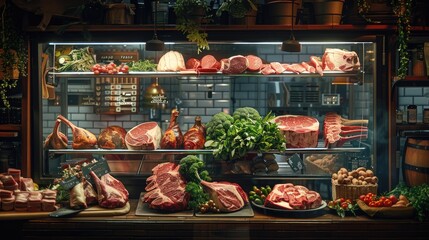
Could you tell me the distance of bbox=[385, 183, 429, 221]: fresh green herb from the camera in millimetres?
5375

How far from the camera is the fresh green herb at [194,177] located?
222 inches

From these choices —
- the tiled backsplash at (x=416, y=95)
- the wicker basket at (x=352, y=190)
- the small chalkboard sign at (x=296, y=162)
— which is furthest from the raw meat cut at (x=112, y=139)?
the tiled backsplash at (x=416, y=95)

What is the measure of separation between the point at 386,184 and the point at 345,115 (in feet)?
3.20

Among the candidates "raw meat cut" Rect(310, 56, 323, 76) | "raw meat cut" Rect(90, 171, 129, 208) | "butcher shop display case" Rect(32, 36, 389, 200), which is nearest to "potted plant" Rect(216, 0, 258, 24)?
"butcher shop display case" Rect(32, 36, 389, 200)

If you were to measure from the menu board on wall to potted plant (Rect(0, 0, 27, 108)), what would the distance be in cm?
214

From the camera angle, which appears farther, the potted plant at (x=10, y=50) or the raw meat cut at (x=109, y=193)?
the potted plant at (x=10, y=50)

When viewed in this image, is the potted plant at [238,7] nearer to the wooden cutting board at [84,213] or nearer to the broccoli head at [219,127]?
the broccoli head at [219,127]

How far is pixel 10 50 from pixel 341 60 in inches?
140

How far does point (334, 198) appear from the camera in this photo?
5.80m

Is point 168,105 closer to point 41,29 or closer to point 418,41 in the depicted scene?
point 41,29

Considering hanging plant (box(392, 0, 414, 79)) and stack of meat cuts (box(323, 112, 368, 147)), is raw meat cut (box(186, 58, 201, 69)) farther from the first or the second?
hanging plant (box(392, 0, 414, 79))

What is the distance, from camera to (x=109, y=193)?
18.3 feet

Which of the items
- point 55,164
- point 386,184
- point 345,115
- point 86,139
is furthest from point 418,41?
point 55,164

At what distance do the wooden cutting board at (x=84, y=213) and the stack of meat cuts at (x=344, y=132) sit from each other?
2.35 meters
